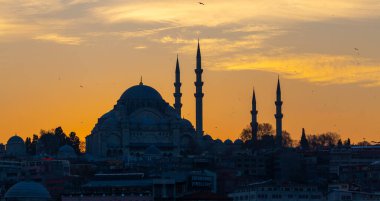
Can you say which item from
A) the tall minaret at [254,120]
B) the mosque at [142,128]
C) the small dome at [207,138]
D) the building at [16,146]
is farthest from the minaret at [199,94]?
the building at [16,146]

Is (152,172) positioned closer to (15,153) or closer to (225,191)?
(225,191)

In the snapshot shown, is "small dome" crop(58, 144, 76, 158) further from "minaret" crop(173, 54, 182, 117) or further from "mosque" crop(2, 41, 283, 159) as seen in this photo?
"minaret" crop(173, 54, 182, 117)

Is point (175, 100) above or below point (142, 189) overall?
above

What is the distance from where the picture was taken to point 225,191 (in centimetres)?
12781

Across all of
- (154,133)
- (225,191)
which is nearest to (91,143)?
(154,133)

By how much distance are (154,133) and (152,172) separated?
90.2ft

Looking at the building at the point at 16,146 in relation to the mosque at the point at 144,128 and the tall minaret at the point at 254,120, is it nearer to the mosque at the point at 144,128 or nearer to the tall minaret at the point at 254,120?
the mosque at the point at 144,128

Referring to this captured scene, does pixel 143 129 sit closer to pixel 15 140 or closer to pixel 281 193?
pixel 15 140

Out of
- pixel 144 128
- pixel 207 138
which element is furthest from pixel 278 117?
pixel 207 138

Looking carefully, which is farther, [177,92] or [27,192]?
[177,92]

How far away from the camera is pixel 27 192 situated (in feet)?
386

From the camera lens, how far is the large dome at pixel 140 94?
162 m

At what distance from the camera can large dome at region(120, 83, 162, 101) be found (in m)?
162

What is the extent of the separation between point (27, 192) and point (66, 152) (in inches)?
1573
